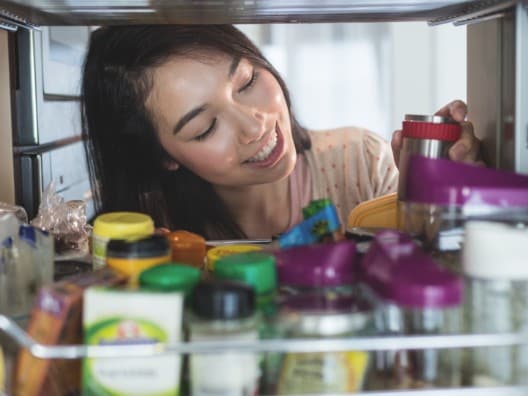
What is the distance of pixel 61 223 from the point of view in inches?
34.4

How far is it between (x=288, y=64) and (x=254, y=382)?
2.52 meters

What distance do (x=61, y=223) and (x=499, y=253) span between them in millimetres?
545

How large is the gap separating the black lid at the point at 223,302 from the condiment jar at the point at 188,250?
0.21 metres

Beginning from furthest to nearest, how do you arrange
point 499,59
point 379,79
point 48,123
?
point 379,79
point 48,123
point 499,59

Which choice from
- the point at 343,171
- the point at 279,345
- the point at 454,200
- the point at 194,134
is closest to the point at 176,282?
the point at 279,345

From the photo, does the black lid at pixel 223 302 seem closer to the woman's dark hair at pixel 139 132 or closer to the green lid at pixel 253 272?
the green lid at pixel 253 272

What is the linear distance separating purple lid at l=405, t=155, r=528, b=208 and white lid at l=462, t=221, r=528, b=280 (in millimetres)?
65

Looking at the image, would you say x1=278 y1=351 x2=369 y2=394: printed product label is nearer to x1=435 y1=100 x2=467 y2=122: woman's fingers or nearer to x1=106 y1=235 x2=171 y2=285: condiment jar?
x1=106 y1=235 x2=171 y2=285: condiment jar

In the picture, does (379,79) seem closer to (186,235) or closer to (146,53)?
(146,53)

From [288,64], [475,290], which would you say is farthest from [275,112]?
[288,64]

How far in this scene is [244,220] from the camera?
1.14 metres

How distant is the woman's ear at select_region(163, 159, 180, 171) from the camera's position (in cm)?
109

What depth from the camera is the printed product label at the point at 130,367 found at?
0.53 m

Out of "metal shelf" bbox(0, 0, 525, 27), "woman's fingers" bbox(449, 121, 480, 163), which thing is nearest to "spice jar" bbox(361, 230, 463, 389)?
"woman's fingers" bbox(449, 121, 480, 163)
